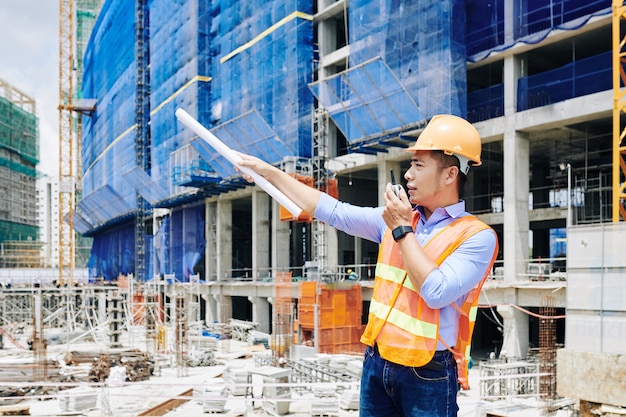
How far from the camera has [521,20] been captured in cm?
2245

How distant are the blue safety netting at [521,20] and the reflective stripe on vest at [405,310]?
2017cm

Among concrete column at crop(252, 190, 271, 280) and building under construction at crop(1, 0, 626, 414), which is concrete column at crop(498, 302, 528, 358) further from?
concrete column at crop(252, 190, 271, 280)

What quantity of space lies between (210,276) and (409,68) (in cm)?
2249

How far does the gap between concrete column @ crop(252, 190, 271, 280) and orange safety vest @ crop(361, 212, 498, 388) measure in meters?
33.7

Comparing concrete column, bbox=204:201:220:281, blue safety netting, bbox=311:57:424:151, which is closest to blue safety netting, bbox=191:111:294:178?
blue safety netting, bbox=311:57:424:151

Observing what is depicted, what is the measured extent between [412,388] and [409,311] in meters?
0.32

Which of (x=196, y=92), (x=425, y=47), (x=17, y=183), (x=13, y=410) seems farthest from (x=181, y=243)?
(x=17, y=183)

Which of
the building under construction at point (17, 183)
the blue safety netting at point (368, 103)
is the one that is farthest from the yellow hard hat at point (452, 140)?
the building under construction at point (17, 183)

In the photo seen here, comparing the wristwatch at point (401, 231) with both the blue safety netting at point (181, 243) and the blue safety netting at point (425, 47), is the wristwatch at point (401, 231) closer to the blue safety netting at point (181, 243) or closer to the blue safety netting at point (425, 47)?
the blue safety netting at point (425, 47)

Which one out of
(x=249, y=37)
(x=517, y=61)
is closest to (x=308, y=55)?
(x=249, y=37)

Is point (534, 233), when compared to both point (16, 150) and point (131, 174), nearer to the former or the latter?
point (131, 174)

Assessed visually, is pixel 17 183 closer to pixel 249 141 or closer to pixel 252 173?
pixel 249 141

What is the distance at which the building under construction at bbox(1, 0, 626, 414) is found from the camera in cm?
1880

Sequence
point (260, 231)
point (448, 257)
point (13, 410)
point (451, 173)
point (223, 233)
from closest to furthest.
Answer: point (448, 257) < point (451, 173) < point (13, 410) < point (260, 231) < point (223, 233)
